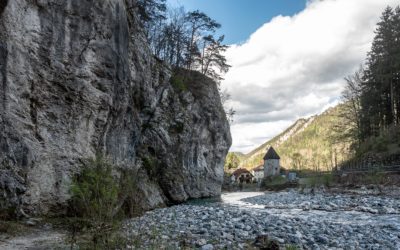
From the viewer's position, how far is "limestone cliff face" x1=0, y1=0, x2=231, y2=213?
11688 mm

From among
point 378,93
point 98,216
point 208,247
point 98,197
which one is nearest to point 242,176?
point 378,93

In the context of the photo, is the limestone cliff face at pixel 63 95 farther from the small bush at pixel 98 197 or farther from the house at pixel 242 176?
the house at pixel 242 176

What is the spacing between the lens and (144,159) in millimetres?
26047

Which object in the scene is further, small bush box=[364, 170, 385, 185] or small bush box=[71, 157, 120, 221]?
small bush box=[364, 170, 385, 185]

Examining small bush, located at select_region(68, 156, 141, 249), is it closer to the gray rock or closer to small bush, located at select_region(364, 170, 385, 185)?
the gray rock

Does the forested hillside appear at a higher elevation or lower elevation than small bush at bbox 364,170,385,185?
higher

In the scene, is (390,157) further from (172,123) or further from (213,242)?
(213,242)

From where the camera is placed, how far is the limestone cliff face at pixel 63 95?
11688mm

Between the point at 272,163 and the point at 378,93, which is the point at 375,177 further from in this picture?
the point at 272,163

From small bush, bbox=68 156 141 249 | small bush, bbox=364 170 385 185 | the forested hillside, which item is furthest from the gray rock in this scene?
the forested hillside

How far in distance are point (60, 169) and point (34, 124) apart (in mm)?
2037

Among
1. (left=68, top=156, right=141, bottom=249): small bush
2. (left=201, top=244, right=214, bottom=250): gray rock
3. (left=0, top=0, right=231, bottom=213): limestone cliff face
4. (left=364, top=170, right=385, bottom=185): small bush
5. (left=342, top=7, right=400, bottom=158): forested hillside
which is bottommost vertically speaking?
(left=201, top=244, right=214, bottom=250): gray rock

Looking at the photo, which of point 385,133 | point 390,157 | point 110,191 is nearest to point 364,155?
point 385,133

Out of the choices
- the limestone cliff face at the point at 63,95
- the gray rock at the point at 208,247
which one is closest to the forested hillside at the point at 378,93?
the limestone cliff face at the point at 63,95
